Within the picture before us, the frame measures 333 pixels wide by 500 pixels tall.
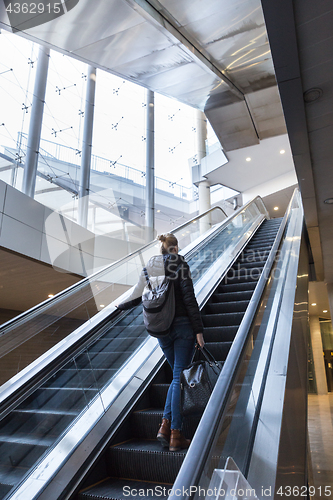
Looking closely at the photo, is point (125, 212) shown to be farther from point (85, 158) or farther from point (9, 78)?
point (9, 78)

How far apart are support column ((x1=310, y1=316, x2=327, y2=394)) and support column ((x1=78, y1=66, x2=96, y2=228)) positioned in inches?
571

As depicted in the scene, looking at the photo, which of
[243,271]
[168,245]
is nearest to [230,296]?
[243,271]

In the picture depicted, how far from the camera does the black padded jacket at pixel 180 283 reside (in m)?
2.96

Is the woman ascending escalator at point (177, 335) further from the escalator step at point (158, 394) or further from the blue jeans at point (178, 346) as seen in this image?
the escalator step at point (158, 394)

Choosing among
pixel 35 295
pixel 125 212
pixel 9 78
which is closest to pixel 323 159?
pixel 35 295

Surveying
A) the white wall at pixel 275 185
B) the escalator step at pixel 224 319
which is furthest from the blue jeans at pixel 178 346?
the white wall at pixel 275 185

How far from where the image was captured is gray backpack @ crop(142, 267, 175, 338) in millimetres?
2871

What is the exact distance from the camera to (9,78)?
11562 mm

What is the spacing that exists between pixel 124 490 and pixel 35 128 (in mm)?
11039

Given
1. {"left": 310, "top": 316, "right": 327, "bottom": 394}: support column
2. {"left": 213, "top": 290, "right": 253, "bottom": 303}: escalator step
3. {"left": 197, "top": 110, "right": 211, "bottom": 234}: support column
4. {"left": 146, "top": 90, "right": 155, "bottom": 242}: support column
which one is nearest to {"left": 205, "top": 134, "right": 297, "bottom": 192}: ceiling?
{"left": 197, "top": 110, "right": 211, "bottom": 234}: support column

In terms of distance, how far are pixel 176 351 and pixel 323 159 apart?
389cm

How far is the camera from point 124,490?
234 centimetres

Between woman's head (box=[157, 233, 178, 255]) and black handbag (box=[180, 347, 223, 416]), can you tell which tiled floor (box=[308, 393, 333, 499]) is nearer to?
black handbag (box=[180, 347, 223, 416])

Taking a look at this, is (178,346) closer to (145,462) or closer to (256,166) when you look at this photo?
(145,462)
